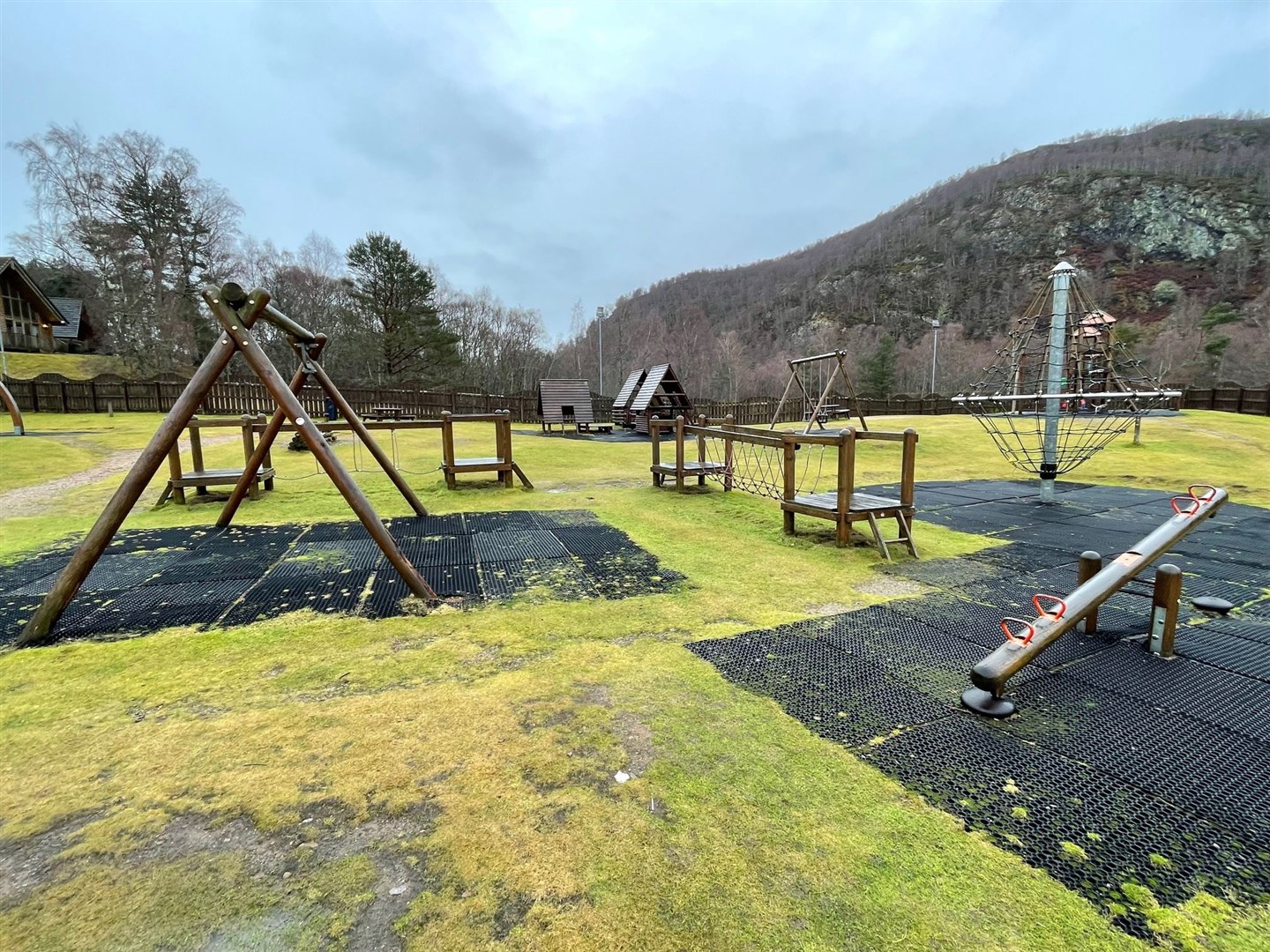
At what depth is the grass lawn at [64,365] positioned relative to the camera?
99.5 ft

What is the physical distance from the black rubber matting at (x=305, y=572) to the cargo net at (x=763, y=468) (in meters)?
2.18

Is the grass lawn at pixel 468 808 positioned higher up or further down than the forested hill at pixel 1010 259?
further down

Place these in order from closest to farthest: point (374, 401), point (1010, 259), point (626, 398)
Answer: point (626, 398) < point (374, 401) < point (1010, 259)

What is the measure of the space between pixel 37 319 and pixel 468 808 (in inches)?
1913

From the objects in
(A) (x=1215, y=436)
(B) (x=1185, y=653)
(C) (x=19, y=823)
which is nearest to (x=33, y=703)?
(C) (x=19, y=823)

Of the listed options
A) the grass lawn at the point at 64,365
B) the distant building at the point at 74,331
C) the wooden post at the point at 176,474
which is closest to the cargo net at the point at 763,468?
the wooden post at the point at 176,474

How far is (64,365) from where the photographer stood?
3203cm

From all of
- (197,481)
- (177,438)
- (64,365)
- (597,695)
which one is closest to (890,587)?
(597,695)

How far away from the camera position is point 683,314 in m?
86.9

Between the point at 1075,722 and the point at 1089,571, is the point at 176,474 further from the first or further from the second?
the point at 1089,571

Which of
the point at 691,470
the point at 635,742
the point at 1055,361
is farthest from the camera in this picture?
the point at 691,470

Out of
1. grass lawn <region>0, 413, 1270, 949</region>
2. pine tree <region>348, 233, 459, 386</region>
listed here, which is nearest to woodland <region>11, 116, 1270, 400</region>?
pine tree <region>348, 233, 459, 386</region>

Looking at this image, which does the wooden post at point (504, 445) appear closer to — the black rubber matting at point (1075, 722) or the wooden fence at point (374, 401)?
the black rubber matting at point (1075, 722)

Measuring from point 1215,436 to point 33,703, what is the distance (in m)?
22.6
